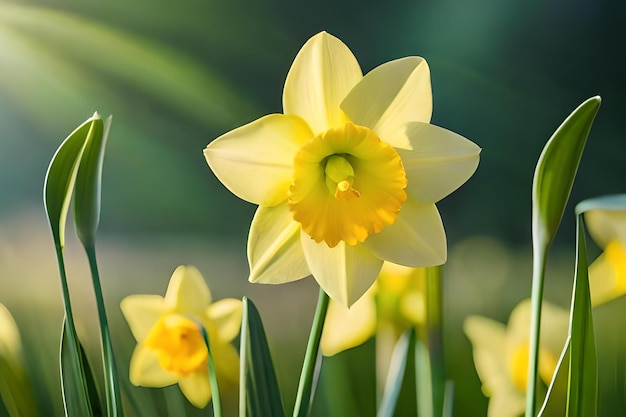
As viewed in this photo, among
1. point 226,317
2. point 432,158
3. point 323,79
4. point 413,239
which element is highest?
point 323,79

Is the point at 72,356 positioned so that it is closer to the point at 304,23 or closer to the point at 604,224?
the point at 304,23

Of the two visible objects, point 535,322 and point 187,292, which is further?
point 187,292

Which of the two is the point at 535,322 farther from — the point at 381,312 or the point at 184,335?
the point at 184,335

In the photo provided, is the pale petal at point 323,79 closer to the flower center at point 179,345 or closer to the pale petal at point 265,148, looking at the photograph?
the pale petal at point 265,148

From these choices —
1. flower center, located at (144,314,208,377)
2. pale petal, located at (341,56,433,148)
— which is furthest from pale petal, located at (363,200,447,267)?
flower center, located at (144,314,208,377)

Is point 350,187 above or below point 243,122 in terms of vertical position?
below

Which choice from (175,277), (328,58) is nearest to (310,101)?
(328,58)

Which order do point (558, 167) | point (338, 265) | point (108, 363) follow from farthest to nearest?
1. point (108, 363)
2. point (338, 265)
3. point (558, 167)

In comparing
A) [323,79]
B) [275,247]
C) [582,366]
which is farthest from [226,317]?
[582,366]

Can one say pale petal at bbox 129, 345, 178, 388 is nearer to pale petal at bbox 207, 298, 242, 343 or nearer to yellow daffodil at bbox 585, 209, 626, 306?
pale petal at bbox 207, 298, 242, 343
